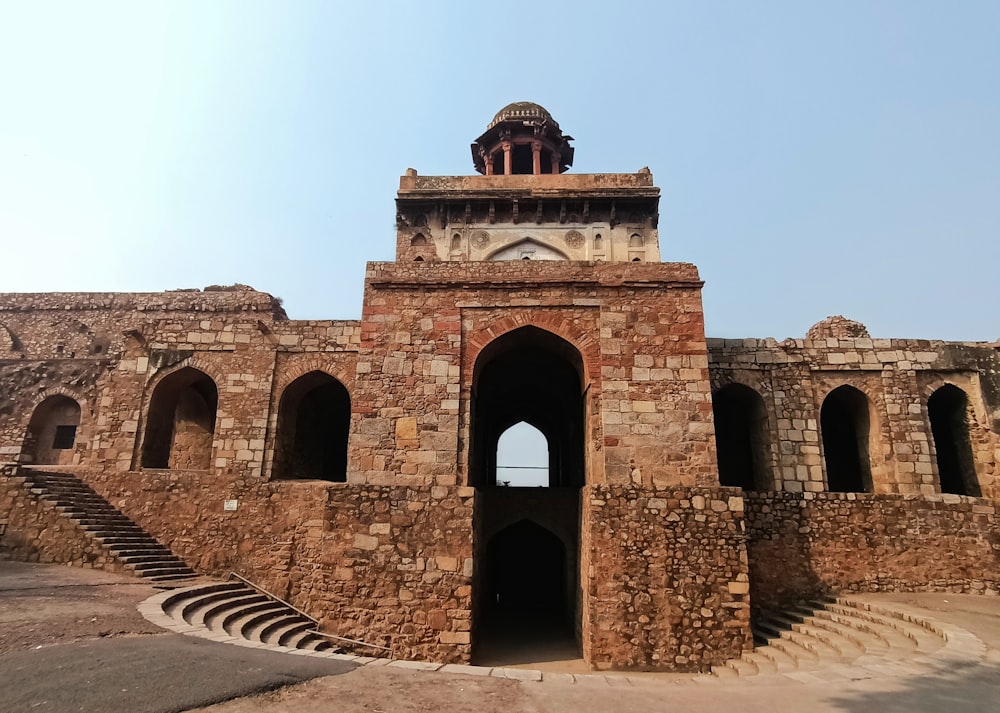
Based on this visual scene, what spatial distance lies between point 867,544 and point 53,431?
2342cm

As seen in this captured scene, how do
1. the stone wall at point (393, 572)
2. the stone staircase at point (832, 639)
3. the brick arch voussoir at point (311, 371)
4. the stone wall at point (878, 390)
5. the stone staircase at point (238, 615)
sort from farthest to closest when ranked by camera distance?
the brick arch voussoir at point (311, 371) → the stone wall at point (878, 390) → the stone wall at point (393, 572) → the stone staircase at point (238, 615) → the stone staircase at point (832, 639)

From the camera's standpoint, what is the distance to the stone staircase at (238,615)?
8.80m

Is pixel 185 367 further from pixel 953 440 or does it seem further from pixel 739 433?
pixel 953 440

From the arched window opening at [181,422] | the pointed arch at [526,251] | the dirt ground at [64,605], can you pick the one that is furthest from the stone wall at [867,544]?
the arched window opening at [181,422]

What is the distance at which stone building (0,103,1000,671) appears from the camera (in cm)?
1022

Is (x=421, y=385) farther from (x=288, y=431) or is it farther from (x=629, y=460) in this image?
(x=288, y=431)

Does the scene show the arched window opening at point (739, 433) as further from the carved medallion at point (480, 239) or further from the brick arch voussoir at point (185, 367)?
the brick arch voussoir at point (185, 367)

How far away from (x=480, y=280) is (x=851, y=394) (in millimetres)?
9700

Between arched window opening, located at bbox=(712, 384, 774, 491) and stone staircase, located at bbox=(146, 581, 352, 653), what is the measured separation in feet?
33.6

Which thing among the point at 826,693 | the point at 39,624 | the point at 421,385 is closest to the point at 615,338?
the point at 421,385

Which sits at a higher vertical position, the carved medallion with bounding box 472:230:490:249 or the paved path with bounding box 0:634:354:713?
the carved medallion with bounding box 472:230:490:249

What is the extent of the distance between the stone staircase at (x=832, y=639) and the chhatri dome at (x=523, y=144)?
17508mm

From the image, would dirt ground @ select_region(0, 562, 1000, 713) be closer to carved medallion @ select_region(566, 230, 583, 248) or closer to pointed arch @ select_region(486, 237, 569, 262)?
pointed arch @ select_region(486, 237, 569, 262)

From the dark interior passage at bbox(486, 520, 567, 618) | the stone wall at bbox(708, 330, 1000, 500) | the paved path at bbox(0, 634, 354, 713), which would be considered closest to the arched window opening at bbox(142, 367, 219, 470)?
the paved path at bbox(0, 634, 354, 713)
